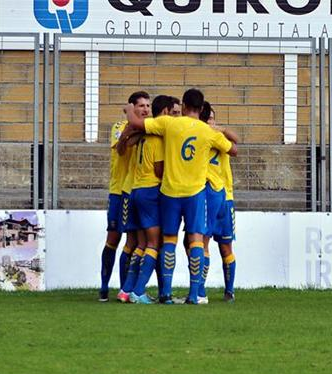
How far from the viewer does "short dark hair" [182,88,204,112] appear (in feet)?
36.3

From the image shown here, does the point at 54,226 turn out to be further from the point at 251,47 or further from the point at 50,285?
the point at 251,47

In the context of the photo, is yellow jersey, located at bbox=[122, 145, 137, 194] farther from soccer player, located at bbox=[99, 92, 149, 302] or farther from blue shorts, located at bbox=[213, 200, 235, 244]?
blue shorts, located at bbox=[213, 200, 235, 244]

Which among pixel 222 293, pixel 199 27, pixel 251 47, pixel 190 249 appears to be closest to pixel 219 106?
pixel 251 47

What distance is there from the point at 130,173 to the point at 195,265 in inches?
42.5

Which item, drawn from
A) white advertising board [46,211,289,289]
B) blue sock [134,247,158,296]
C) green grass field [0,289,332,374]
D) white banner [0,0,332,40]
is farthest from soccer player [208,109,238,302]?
white banner [0,0,332,40]

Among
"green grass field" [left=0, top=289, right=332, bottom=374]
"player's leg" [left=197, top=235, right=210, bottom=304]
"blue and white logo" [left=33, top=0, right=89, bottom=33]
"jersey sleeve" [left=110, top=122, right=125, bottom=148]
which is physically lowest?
"green grass field" [left=0, top=289, right=332, bottom=374]

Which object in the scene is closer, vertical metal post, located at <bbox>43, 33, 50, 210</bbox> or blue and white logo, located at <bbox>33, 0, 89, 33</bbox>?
vertical metal post, located at <bbox>43, 33, 50, 210</bbox>

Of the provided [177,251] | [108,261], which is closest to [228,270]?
[108,261]

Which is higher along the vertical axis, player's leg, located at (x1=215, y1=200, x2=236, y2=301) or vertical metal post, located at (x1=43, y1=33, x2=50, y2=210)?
vertical metal post, located at (x1=43, y1=33, x2=50, y2=210)

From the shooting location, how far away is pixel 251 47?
14.5 metres

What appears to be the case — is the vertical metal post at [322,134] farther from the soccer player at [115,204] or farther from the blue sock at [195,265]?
the blue sock at [195,265]

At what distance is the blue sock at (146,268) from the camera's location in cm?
1121

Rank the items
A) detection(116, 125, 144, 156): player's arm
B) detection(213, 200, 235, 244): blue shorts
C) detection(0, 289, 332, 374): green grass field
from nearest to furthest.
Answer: detection(0, 289, 332, 374): green grass field, detection(116, 125, 144, 156): player's arm, detection(213, 200, 235, 244): blue shorts

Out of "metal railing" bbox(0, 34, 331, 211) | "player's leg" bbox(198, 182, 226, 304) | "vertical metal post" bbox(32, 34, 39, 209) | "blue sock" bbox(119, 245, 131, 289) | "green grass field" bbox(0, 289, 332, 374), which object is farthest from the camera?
"metal railing" bbox(0, 34, 331, 211)
